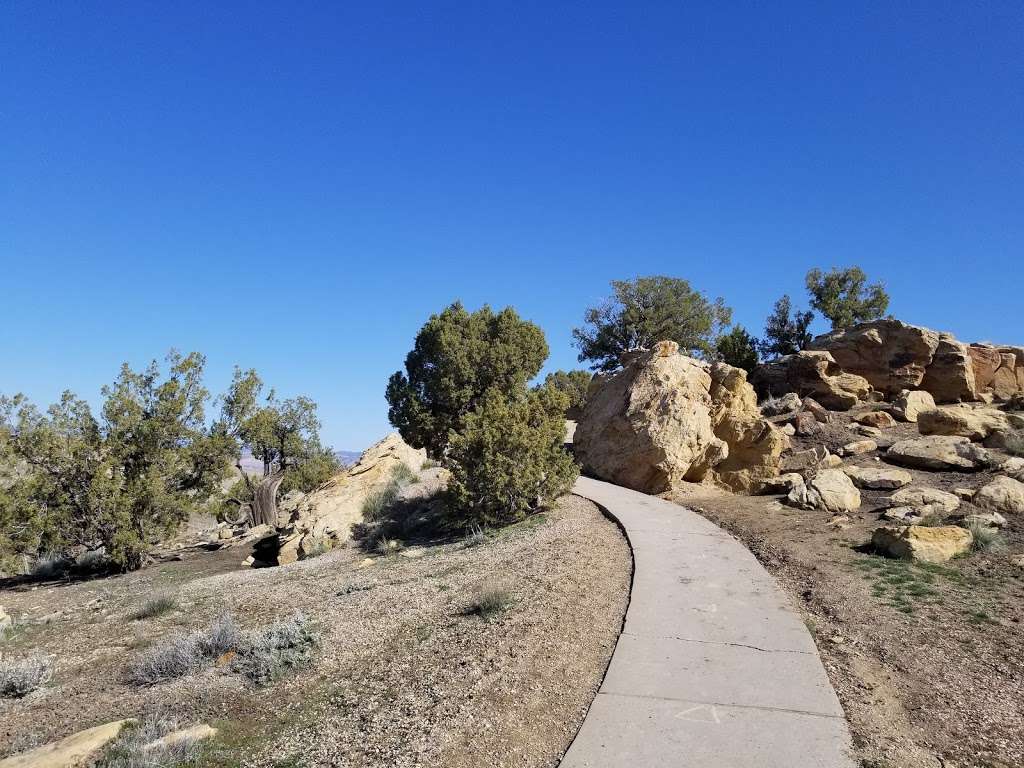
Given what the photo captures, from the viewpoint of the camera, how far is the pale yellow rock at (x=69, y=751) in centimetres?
485

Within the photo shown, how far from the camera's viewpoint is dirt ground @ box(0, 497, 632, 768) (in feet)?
16.3

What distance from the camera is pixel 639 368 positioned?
1772 centimetres

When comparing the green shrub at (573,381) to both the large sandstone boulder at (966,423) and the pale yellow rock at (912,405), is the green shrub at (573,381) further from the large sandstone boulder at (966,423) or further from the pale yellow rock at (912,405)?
A: the large sandstone boulder at (966,423)

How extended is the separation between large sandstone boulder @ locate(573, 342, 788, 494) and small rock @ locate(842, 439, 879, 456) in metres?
1.79

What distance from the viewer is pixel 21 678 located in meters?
6.99

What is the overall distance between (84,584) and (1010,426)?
25987 mm

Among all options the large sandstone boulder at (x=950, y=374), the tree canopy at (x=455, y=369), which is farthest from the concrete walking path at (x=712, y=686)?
the large sandstone boulder at (x=950, y=374)

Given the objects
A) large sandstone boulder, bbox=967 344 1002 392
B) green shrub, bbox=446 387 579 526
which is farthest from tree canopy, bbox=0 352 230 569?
large sandstone boulder, bbox=967 344 1002 392

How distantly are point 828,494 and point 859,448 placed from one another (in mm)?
5837

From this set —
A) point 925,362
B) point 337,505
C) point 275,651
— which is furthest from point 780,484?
point 925,362

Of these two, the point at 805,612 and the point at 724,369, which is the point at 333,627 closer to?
the point at 805,612

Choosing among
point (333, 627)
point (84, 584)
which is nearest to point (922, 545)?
point (333, 627)

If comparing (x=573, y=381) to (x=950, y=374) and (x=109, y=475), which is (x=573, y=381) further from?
(x=109, y=475)

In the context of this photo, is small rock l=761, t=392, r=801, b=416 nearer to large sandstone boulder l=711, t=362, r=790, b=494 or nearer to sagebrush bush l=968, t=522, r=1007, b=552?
large sandstone boulder l=711, t=362, r=790, b=494
